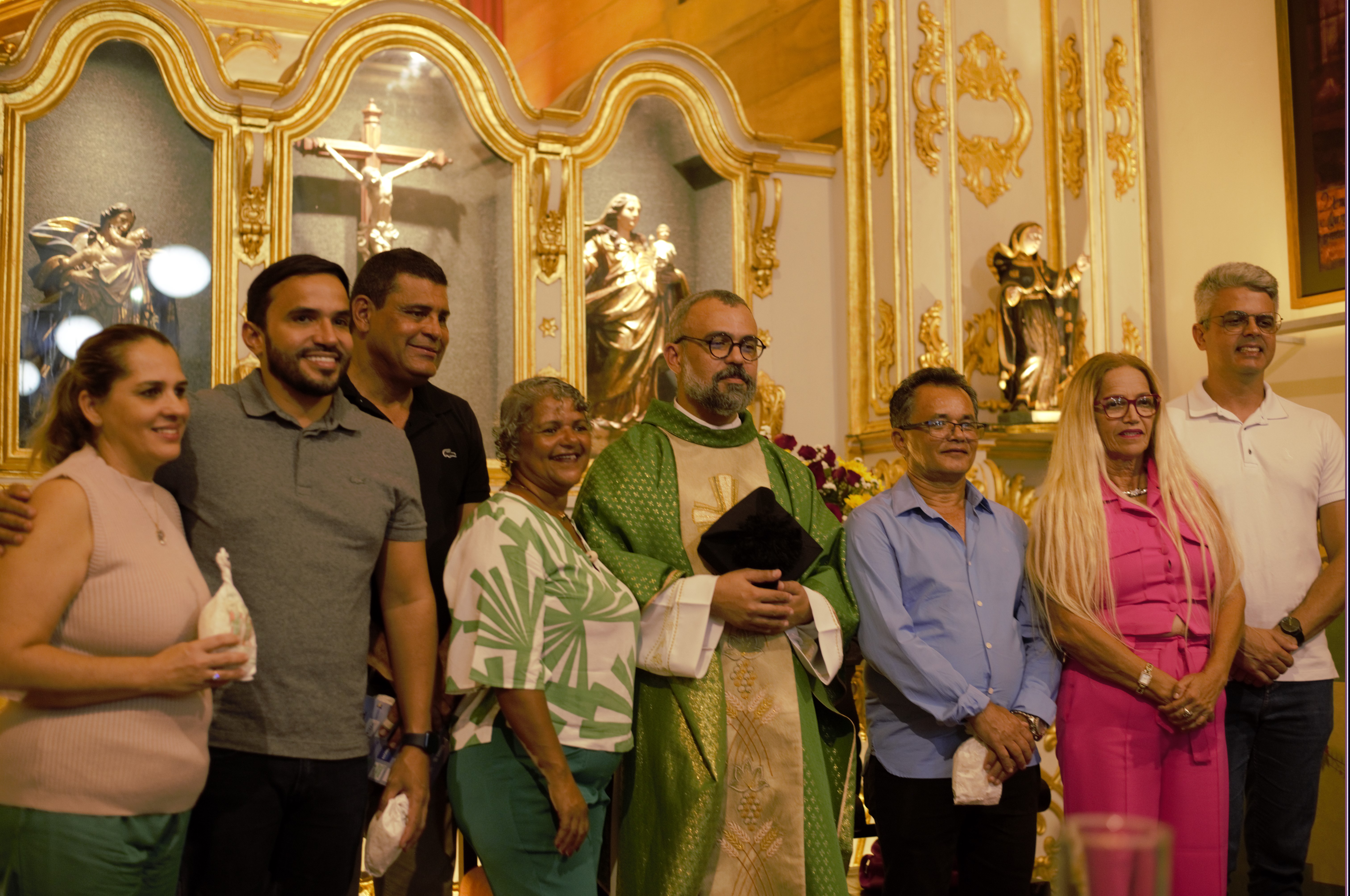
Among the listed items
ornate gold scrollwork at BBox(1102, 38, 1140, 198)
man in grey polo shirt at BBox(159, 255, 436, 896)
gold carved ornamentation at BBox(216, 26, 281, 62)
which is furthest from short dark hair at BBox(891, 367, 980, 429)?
gold carved ornamentation at BBox(216, 26, 281, 62)

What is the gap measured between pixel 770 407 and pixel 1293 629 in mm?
3504

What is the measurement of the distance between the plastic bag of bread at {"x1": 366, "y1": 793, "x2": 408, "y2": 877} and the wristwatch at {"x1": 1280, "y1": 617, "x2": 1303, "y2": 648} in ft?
7.86

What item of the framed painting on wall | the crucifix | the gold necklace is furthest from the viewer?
the crucifix

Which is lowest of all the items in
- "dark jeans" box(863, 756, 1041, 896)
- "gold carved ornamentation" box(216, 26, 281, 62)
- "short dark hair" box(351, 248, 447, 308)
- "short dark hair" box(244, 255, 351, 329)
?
"dark jeans" box(863, 756, 1041, 896)

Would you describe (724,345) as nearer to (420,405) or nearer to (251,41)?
(420,405)

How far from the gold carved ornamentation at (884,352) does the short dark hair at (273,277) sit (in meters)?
4.23

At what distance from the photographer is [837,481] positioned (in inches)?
176

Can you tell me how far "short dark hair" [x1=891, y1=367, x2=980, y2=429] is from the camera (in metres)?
3.42

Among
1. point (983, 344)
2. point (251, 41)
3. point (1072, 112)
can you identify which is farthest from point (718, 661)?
point (251, 41)

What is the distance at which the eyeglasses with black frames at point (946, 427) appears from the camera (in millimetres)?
3363

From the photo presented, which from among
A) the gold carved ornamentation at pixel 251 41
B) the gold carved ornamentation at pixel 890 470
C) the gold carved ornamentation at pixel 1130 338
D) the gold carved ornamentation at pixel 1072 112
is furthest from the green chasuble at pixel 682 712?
the gold carved ornamentation at pixel 251 41

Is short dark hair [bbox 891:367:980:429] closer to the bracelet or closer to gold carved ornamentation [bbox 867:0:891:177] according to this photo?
the bracelet

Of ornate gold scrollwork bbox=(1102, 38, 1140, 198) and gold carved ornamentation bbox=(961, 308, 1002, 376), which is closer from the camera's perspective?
gold carved ornamentation bbox=(961, 308, 1002, 376)

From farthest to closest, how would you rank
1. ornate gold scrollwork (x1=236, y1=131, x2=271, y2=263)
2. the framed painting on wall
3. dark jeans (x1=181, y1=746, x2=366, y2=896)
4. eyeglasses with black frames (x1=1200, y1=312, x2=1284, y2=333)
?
1. ornate gold scrollwork (x1=236, y1=131, x2=271, y2=263)
2. the framed painting on wall
3. eyeglasses with black frames (x1=1200, y1=312, x2=1284, y2=333)
4. dark jeans (x1=181, y1=746, x2=366, y2=896)
